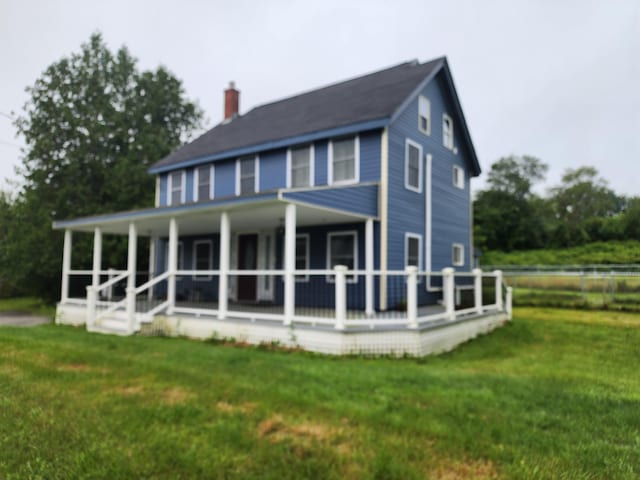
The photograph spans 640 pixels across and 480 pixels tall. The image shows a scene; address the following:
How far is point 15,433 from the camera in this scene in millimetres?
3311

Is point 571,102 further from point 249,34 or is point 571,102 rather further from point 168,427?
point 168,427

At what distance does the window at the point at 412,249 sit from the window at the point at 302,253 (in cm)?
284

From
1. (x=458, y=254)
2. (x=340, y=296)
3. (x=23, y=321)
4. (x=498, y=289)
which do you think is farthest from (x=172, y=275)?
(x=458, y=254)

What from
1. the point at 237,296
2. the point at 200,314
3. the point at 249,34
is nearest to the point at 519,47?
the point at 249,34

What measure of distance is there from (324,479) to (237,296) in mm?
11037

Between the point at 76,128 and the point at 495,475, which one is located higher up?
the point at 76,128

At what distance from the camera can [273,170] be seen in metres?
12.8

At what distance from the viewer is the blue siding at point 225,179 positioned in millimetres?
13984

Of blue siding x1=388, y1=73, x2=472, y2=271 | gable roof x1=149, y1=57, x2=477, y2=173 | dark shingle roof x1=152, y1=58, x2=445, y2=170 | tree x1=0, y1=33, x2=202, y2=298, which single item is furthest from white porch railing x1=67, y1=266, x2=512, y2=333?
tree x1=0, y1=33, x2=202, y2=298

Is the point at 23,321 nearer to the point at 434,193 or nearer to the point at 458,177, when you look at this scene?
the point at 434,193

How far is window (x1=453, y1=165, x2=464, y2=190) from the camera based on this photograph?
48.8 feet

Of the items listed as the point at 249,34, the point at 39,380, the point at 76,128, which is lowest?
the point at 39,380

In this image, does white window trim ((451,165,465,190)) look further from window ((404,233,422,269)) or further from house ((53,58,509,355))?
window ((404,233,422,269))

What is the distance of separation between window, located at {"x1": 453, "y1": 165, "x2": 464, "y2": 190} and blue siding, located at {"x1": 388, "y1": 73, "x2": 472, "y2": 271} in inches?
7.5
